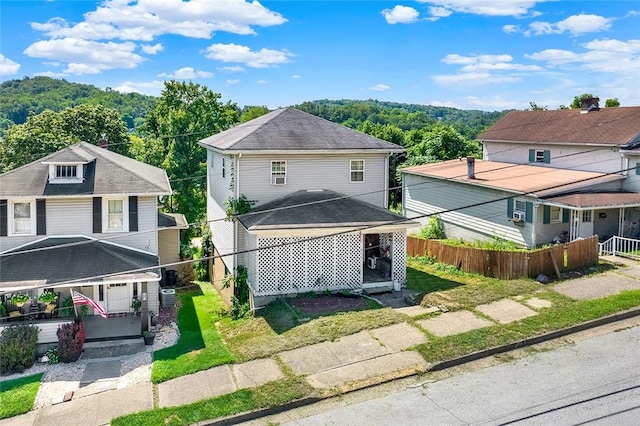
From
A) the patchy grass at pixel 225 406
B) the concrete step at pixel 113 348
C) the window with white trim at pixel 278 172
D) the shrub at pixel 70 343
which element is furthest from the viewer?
the window with white trim at pixel 278 172

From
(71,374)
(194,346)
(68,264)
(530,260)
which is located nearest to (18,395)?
(71,374)

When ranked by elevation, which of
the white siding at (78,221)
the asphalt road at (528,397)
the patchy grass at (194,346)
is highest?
the white siding at (78,221)

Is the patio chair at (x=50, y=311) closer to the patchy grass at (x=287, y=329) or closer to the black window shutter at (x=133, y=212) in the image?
the black window shutter at (x=133, y=212)

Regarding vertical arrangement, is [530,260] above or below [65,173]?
below

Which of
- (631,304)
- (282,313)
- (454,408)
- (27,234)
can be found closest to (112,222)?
(27,234)

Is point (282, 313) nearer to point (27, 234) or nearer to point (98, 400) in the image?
point (98, 400)

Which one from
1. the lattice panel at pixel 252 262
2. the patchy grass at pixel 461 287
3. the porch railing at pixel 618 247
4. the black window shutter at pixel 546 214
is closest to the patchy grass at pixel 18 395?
the lattice panel at pixel 252 262

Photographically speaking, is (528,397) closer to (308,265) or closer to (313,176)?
(308,265)
